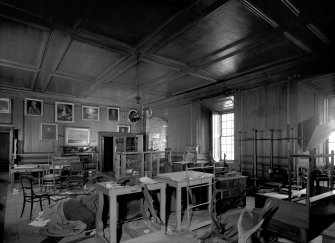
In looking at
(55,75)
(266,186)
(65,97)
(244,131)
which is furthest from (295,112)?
(65,97)

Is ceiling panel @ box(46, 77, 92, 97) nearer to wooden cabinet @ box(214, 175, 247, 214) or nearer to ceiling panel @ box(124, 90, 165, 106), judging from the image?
ceiling panel @ box(124, 90, 165, 106)

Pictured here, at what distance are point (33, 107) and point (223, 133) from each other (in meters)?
9.33

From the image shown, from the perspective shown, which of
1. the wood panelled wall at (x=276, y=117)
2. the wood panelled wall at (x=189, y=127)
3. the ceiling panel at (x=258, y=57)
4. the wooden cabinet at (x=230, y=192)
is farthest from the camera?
the wood panelled wall at (x=189, y=127)

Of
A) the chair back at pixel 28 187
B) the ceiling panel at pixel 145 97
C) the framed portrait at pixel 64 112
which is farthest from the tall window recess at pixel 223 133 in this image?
the chair back at pixel 28 187

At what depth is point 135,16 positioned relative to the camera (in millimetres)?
3996

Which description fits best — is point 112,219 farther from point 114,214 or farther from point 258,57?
point 258,57

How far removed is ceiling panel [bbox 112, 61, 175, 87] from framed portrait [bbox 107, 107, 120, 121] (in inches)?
170

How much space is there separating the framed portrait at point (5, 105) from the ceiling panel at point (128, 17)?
7.81 meters

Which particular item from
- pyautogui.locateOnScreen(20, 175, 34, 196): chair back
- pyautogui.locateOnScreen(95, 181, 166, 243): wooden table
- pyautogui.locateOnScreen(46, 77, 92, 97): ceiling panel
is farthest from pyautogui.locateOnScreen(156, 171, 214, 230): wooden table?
pyautogui.locateOnScreen(46, 77, 92, 97): ceiling panel

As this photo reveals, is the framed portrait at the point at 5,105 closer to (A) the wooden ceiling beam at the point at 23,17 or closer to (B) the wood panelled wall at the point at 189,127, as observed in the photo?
(A) the wooden ceiling beam at the point at 23,17

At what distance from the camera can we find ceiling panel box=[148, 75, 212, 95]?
26.9 feet

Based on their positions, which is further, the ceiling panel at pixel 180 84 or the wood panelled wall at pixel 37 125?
the wood panelled wall at pixel 37 125

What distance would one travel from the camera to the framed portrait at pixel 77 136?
11.2m

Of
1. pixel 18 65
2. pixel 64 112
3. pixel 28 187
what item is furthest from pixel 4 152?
pixel 28 187
